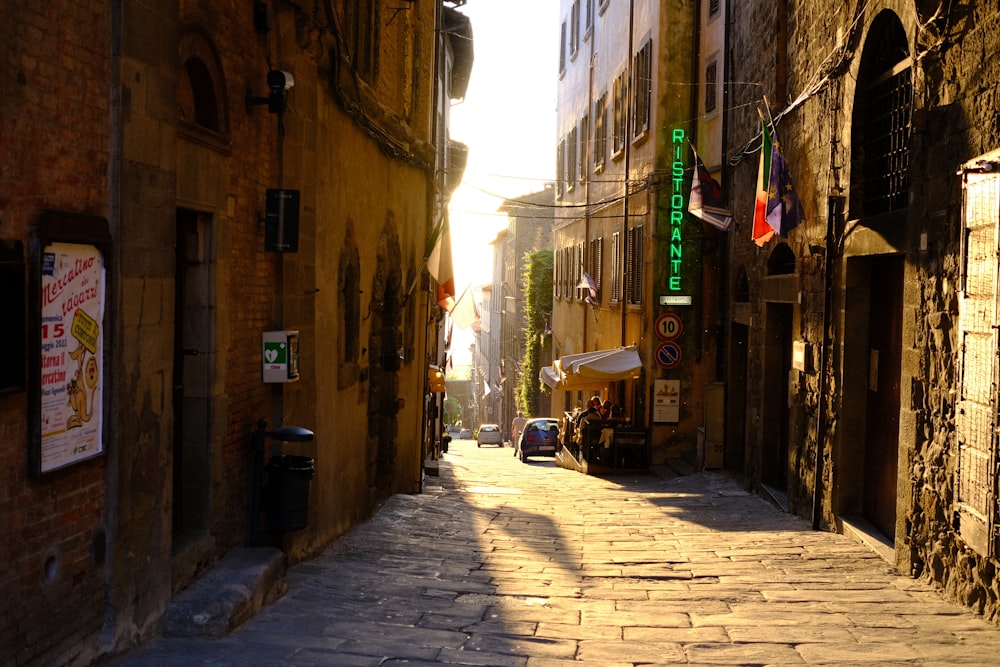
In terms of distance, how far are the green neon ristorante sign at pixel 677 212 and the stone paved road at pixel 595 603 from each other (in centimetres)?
785

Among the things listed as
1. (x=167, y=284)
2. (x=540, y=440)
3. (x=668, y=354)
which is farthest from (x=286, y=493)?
(x=540, y=440)

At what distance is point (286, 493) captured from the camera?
26.5 ft

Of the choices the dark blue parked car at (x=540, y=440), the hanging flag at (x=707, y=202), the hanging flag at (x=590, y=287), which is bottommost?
the dark blue parked car at (x=540, y=440)

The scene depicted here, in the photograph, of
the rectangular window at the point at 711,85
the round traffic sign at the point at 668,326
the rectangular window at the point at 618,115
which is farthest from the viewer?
the rectangular window at the point at 618,115

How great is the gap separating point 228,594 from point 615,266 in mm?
18815

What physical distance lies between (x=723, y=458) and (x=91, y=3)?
14.2m

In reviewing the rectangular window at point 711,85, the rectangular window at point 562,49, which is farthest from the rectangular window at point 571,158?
the rectangular window at point 711,85

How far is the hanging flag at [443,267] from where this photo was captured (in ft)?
57.2

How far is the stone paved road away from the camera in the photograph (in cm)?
610

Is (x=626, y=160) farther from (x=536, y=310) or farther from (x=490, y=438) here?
(x=490, y=438)

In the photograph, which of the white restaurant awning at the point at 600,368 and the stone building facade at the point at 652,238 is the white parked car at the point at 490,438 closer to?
the stone building facade at the point at 652,238

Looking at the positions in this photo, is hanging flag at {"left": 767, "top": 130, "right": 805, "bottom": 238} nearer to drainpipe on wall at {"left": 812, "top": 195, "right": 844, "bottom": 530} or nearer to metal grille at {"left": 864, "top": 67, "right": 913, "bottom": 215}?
drainpipe on wall at {"left": 812, "top": 195, "right": 844, "bottom": 530}

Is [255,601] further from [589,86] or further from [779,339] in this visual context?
[589,86]

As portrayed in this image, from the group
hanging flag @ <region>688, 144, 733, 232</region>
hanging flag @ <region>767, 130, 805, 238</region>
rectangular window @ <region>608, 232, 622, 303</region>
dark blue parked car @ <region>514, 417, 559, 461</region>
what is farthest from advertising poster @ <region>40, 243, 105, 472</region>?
dark blue parked car @ <region>514, 417, 559, 461</region>
